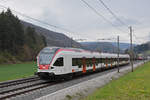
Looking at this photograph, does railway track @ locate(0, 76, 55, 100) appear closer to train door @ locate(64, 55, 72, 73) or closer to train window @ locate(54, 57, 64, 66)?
train window @ locate(54, 57, 64, 66)

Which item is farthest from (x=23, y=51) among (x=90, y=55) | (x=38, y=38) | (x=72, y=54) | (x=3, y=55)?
(x=72, y=54)

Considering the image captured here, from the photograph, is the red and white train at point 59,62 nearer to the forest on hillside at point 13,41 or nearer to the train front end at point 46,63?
Result: the train front end at point 46,63

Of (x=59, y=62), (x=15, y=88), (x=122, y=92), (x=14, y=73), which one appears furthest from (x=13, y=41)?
(x=122, y=92)

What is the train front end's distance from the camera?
17.0 m

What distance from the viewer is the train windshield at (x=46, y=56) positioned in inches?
682

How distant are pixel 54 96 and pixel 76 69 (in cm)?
978

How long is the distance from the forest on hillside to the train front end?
142ft

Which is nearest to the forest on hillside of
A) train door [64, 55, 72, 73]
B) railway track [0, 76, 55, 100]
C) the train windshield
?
the train windshield

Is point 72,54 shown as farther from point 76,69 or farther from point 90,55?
point 90,55

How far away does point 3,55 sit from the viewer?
59844 mm

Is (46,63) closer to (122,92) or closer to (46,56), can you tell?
(46,56)

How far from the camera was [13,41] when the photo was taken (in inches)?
2463

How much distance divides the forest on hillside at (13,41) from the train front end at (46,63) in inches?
1706

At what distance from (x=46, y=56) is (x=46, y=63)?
75 centimetres
